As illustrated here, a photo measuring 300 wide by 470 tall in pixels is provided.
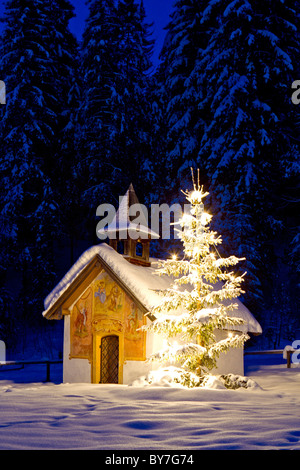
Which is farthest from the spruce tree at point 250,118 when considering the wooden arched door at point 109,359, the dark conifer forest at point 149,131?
the wooden arched door at point 109,359

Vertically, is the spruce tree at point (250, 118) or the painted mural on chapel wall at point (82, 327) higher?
the spruce tree at point (250, 118)

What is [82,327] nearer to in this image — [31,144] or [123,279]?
[123,279]

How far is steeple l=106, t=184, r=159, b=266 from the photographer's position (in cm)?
1852

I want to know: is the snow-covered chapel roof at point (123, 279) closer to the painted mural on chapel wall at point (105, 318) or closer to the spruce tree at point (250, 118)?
the painted mural on chapel wall at point (105, 318)

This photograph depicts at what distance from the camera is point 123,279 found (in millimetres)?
16406

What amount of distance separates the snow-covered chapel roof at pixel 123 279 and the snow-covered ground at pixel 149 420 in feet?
11.6

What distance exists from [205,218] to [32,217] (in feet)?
56.0

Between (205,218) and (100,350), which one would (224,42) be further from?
(100,350)

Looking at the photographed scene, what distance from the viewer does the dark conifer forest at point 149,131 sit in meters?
26.1

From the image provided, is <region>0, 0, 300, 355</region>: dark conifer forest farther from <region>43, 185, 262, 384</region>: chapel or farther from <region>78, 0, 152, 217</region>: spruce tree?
<region>43, 185, 262, 384</region>: chapel

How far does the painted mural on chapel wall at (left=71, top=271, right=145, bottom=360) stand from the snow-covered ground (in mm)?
3357

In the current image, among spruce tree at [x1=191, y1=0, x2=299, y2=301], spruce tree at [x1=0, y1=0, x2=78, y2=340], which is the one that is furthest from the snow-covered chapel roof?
spruce tree at [x1=0, y1=0, x2=78, y2=340]

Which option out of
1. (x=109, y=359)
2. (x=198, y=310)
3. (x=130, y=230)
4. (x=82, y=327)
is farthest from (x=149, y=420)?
(x=130, y=230)

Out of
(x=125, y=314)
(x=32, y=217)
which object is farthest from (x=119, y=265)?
(x=32, y=217)
